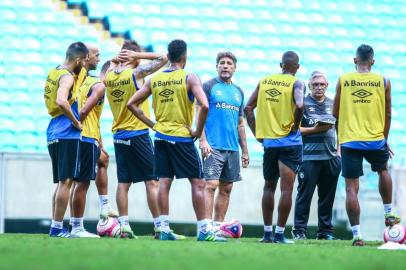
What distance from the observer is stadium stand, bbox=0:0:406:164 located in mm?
18078

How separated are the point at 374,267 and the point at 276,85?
3.55 meters

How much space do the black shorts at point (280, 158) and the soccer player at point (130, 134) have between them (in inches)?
46.2

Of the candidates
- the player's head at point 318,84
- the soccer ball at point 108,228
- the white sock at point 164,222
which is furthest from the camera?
the player's head at point 318,84

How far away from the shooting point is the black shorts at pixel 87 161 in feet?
30.6

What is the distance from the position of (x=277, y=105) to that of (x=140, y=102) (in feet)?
4.47

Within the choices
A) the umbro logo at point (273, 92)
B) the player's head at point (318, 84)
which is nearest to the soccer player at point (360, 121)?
the umbro logo at point (273, 92)

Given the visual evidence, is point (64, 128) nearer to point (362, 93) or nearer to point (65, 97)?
point (65, 97)

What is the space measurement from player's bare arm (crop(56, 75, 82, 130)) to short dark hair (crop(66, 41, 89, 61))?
0.23 meters

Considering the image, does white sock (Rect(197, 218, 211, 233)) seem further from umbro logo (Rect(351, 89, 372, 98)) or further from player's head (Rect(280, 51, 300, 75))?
umbro logo (Rect(351, 89, 372, 98))

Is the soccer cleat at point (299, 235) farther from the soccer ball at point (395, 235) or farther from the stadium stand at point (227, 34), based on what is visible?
the stadium stand at point (227, 34)

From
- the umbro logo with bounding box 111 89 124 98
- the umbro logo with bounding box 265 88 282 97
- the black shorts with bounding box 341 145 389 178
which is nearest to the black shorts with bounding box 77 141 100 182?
the umbro logo with bounding box 111 89 124 98

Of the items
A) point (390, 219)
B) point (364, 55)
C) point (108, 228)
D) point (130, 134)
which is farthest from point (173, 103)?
point (390, 219)

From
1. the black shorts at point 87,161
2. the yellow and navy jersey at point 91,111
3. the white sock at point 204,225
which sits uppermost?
the yellow and navy jersey at point 91,111

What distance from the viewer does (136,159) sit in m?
9.52
